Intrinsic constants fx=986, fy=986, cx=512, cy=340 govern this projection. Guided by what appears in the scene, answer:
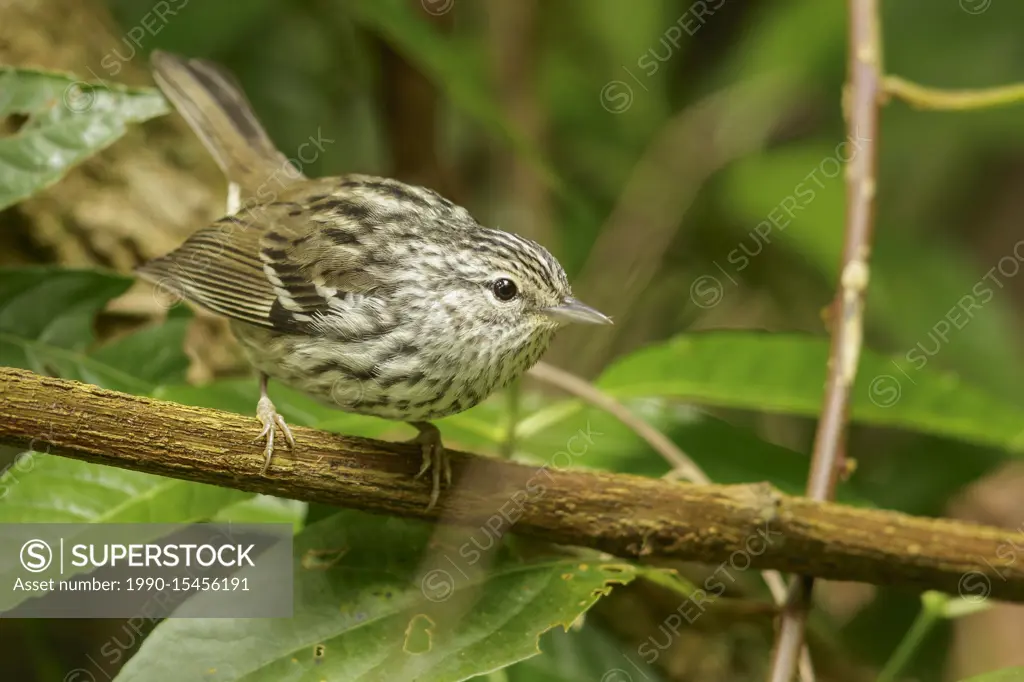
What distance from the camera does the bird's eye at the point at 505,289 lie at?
2.33 metres

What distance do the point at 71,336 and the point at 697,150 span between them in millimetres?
3064

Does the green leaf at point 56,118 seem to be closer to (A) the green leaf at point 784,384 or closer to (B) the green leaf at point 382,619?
(B) the green leaf at point 382,619

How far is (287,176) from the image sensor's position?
3.05 m

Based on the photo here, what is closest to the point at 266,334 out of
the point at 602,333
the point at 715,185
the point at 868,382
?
the point at 868,382

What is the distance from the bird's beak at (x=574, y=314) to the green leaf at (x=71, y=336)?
3.50ft

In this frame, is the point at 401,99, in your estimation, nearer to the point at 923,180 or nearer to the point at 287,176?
the point at 287,176

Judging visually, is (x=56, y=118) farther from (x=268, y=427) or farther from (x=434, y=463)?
(x=434, y=463)

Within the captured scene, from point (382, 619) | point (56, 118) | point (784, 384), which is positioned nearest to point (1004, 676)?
point (784, 384)

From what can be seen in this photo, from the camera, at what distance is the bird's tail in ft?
10.00

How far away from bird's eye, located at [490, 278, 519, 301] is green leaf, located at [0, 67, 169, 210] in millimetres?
923

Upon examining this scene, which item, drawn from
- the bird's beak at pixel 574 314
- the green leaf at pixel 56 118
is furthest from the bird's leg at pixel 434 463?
the green leaf at pixel 56 118

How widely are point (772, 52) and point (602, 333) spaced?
150 cm

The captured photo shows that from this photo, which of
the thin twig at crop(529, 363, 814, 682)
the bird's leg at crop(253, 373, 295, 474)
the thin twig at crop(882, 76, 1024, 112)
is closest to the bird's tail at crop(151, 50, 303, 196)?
the bird's leg at crop(253, 373, 295, 474)

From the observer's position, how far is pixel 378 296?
2.41 meters
